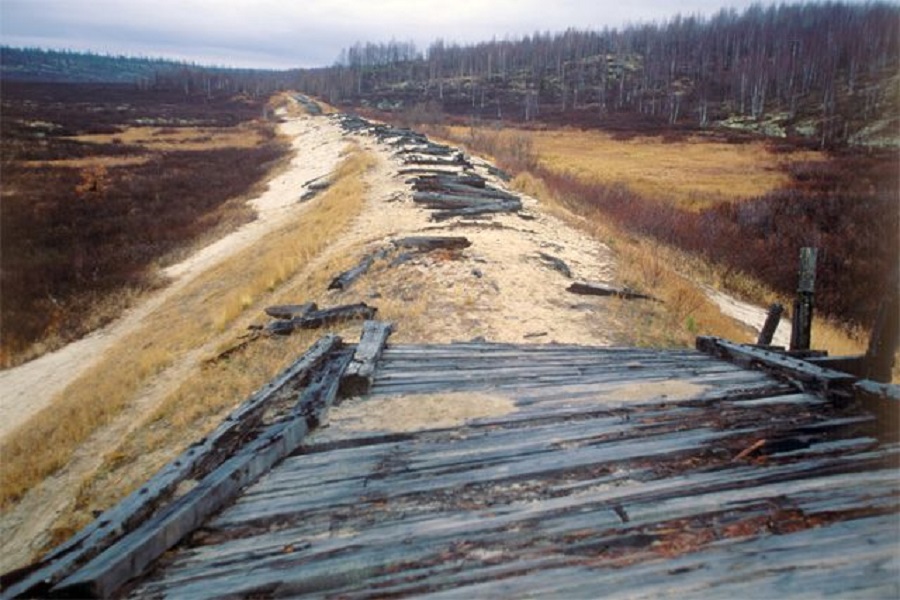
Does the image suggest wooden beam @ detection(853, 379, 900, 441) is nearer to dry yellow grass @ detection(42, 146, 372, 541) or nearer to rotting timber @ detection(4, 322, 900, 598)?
rotting timber @ detection(4, 322, 900, 598)

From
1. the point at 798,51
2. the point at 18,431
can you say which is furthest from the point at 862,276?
the point at 798,51

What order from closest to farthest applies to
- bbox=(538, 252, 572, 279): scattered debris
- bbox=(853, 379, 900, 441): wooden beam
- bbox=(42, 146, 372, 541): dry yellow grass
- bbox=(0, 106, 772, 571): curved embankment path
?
bbox=(853, 379, 900, 441): wooden beam < bbox=(42, 146, 372, 541): dry yellow grass < bbox=(0, 106, 772, 571): curved embankment path < bbox=(538, 252, 572, 279): scattered debris

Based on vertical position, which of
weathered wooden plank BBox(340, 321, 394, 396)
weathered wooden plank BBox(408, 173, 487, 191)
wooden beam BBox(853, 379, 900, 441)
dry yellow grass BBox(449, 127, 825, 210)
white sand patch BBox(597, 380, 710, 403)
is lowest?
weathered wooden plank BBox(340, 321, 394, 396)

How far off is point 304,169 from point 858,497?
32.1m

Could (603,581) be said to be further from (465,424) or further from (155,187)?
(155,187)

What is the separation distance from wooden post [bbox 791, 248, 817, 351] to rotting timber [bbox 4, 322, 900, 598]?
193cm

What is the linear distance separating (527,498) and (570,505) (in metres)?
0.23

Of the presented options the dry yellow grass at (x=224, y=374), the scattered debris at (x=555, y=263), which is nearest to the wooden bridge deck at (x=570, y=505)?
the dry yellow grass at (x=224, y=374)

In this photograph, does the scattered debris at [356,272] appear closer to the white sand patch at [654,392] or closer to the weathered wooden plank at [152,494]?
the weathered wooden plank at [152,494]

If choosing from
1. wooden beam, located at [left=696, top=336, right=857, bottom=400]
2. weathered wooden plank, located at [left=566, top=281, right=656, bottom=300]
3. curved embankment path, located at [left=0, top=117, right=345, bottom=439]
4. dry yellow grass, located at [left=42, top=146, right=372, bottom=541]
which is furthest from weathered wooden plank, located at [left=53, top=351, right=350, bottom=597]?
curved embankment path, located at [left=0, top=117, right=345, bottom=439]

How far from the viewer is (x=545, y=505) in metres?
3.03

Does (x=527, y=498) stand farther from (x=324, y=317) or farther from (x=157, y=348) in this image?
(x=157, y=348)

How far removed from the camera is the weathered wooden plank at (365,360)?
15.6 ft

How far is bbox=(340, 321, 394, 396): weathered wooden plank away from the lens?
4.74 meters
